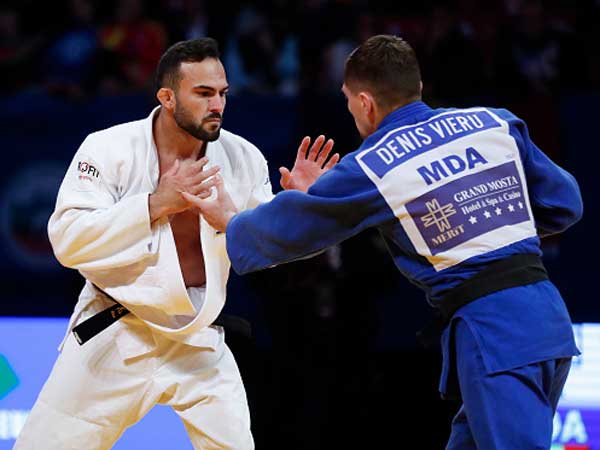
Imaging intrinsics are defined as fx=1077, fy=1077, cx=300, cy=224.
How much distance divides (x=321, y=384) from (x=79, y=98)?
2.95 meters

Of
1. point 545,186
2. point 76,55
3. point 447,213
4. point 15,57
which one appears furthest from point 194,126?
point 15,57

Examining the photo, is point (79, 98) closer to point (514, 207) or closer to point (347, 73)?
point (347, 73)

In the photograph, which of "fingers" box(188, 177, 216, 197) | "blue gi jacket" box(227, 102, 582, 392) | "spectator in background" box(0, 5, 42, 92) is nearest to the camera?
"blue gi jacket" box(227, 102, 582, 392)

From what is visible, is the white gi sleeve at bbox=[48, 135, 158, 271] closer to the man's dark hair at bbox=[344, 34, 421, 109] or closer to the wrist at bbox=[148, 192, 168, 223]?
the wrist at bbox=[148, 192, 168, 223]

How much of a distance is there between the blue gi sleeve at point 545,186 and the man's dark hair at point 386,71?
0.38m

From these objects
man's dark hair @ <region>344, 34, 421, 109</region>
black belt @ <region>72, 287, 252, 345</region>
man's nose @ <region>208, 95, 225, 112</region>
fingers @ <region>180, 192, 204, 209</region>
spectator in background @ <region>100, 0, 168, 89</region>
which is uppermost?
spectator in background @ <region>100, 0, 168, 89</region>

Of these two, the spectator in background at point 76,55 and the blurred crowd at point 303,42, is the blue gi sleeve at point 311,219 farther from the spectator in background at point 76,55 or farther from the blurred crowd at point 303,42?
the spectator in background at point 76,55

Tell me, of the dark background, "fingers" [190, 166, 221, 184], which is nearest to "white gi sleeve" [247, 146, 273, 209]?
"fingers" [190, 166, 221, 184]

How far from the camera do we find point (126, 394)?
5.01 meters

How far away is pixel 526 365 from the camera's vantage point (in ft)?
12.7

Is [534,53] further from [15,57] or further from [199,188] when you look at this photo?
[199,188]

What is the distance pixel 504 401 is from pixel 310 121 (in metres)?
4.36

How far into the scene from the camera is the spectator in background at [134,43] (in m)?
9.14

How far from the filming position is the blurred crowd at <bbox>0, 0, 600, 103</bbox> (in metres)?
8.77
